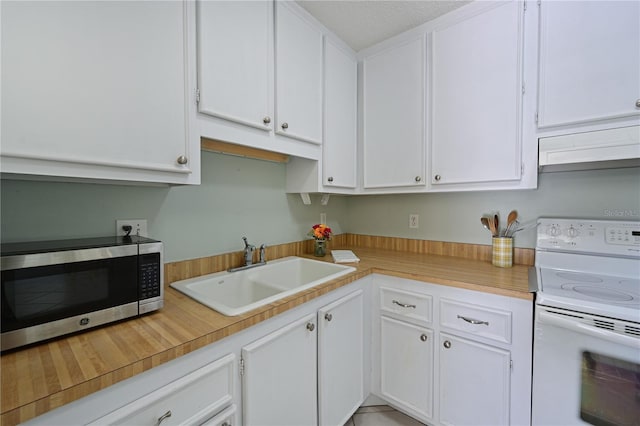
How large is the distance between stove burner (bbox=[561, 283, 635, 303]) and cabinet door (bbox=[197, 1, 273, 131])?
5.27ft

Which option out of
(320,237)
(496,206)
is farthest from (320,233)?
(496,206)

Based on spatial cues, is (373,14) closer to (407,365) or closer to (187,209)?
(187,209)

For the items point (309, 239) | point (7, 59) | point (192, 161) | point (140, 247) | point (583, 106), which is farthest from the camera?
point (309, 239)

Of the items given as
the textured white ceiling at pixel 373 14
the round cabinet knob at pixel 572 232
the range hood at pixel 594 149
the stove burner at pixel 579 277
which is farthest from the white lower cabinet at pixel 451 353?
the textured white ceiling at pixel 373 14

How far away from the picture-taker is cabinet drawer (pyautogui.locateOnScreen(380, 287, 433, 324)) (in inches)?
56.7

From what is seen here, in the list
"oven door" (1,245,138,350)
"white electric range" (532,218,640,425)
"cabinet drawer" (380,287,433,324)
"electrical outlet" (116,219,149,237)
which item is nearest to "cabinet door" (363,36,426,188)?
"cabinet drawer" (380,287,433,324)

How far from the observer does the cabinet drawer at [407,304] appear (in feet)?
4.73

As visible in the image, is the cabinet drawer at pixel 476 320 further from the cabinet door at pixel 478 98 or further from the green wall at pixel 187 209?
the green wall at pixel 187 209

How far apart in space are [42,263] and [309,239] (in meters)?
1.50

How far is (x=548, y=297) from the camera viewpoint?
3.56ft

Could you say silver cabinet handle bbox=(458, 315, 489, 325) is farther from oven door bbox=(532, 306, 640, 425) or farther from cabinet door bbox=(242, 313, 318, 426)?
A: cabinet door bbox=(242, 313, 318, 426)

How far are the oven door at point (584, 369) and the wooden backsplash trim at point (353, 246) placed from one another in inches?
28.0

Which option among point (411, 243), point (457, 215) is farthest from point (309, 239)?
point (457, 215)

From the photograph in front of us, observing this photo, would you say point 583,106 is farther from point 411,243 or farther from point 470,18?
point 411,243
